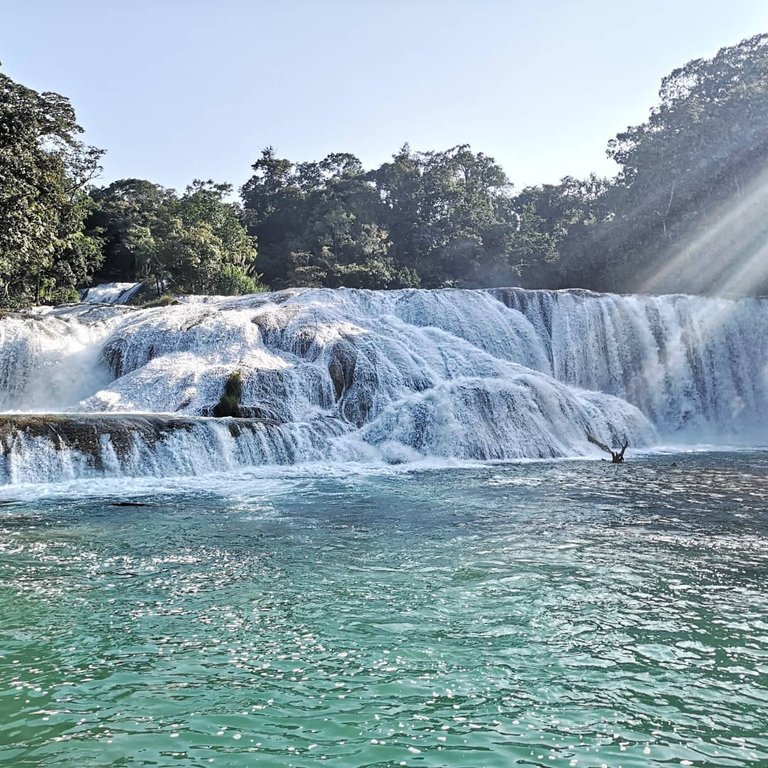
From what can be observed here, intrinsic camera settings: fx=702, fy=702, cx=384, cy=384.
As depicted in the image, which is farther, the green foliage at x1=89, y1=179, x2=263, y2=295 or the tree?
the green foliage at x1=89, y1=179, x2=263, y2=295

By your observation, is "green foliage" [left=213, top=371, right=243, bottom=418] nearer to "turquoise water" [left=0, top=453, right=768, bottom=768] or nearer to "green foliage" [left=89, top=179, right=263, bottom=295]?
"turquoise water" [left=0, top=453, right=768, bottom=768]

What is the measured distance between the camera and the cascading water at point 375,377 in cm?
1519

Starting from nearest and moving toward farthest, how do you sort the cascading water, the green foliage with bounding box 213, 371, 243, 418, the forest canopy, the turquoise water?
the turquoise water
the cascading water
the green foliage with bounding box 213, 371, 243, 418
the forest canopy

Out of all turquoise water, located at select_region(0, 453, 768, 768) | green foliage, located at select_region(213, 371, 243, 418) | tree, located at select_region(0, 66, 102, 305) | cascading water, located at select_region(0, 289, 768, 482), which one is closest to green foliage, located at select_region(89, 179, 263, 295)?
tree, located at select_region(0, 66, 102, 305)

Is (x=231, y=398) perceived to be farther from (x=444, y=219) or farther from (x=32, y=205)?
(x=444, y=219)

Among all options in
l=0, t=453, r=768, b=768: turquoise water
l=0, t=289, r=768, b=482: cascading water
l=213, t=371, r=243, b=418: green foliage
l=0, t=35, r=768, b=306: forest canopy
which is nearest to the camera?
l=0, t=453, r=768, b=768: turquoise water

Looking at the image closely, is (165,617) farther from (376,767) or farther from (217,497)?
(217,497)

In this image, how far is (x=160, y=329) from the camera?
22.2 metres

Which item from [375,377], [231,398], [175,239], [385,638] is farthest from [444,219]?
[385,638]

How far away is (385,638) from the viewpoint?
5.23 metres

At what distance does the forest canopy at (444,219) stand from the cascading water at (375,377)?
4.16 meters

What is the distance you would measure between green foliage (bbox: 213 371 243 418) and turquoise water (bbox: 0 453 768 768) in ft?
24.8

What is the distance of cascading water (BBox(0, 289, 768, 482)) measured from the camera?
49.8 feet

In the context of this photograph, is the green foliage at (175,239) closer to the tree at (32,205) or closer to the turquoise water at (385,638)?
the tree at (32,205)
